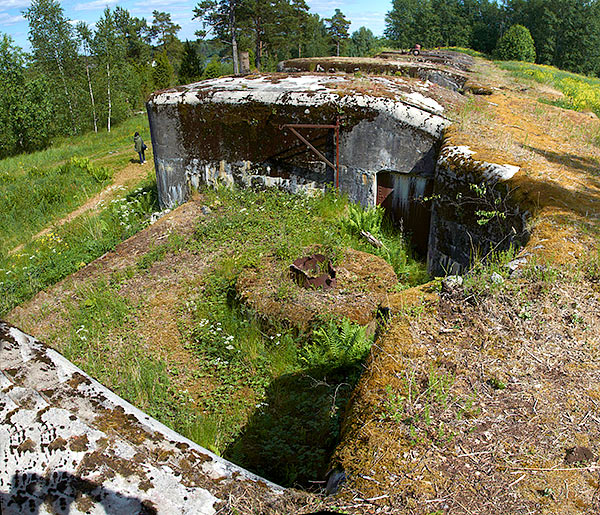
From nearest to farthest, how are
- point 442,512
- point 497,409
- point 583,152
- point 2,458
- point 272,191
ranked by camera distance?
1. point 2,458
2. point 442,512
3. point 497,409
4. point 583,152
5. point 272,191

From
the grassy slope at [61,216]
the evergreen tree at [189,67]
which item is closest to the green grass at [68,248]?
the grassy slope at [61,216]

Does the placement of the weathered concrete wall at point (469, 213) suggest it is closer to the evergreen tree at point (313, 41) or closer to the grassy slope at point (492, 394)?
the grassy slope at point (492, 394)

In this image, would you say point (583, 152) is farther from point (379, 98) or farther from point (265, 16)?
point (265, 16)

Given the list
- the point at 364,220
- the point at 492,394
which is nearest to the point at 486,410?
the point at 492,394

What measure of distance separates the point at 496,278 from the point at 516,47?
144ft

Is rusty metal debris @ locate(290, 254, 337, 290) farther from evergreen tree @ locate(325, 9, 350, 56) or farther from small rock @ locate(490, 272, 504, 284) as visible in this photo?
evergreen tree @ locate(325, 9, 350, 56)

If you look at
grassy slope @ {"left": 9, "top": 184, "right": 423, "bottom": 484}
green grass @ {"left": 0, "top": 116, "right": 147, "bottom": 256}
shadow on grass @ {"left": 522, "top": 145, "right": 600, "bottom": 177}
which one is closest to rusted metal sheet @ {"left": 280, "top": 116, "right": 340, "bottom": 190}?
grassy slope @ {"left": 9, "top": 184, "right": 423, "bottom": 484}

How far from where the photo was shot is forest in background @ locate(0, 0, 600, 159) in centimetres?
2848

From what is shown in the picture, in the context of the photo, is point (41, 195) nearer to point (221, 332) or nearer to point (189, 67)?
point (221, 332)

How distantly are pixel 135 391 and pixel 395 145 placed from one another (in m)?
5.64

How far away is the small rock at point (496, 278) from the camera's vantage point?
11.9ft

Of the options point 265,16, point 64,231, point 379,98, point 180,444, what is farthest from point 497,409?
point 265,16

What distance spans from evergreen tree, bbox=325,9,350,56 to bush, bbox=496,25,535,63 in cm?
2443

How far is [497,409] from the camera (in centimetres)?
261
